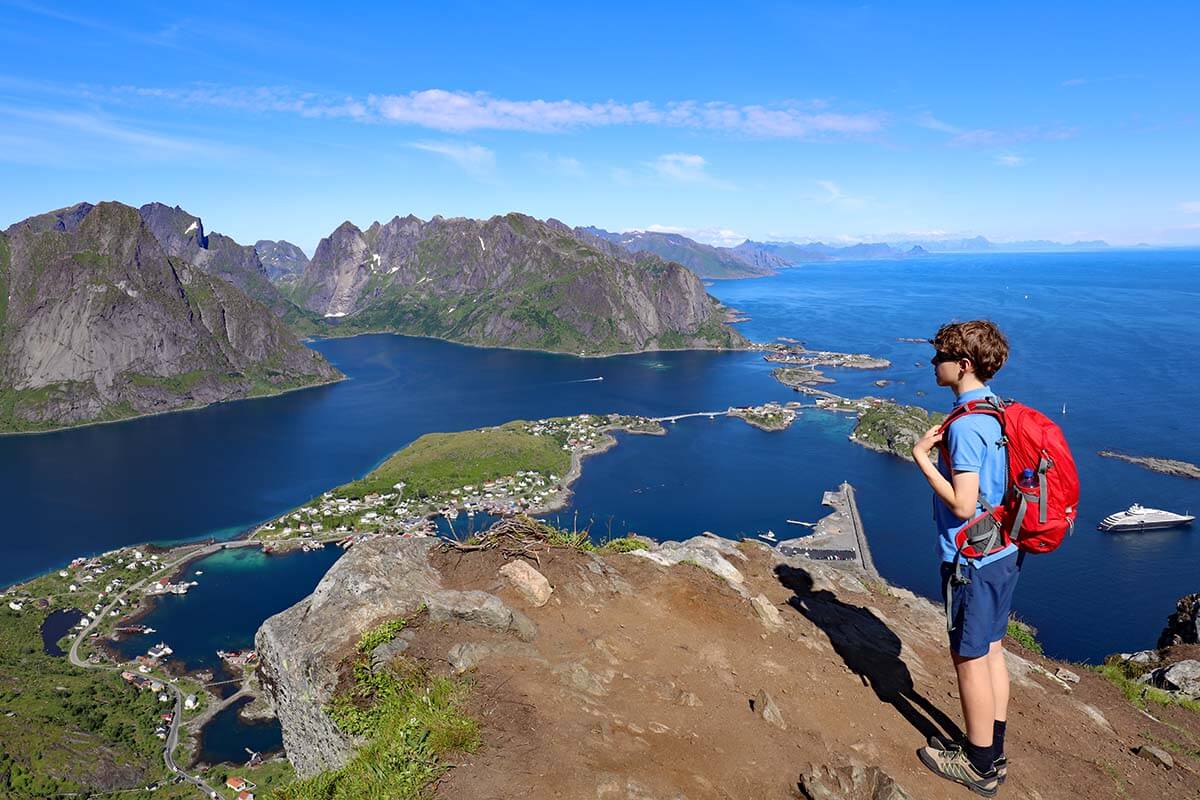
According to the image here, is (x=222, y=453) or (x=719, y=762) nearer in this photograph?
(x=719, y=762)

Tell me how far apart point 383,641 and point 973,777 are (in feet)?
22.2

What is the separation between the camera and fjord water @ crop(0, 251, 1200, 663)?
6825cm

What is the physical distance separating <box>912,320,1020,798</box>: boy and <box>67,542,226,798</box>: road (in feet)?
156

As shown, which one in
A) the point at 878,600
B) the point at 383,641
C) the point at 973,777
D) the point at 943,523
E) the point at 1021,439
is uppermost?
the point at 1021,439

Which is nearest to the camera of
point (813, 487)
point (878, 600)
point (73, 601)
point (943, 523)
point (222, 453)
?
point (943, 523)

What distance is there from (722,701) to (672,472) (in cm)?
9849

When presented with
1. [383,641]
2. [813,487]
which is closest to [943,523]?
[383,641]

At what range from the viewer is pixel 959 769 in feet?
22.5

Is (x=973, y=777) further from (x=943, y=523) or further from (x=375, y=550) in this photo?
(x=375, y=550)

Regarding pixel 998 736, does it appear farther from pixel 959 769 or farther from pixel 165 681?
pixel 165 681

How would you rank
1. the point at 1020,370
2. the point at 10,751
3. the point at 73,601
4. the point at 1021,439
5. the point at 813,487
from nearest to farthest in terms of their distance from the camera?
the point at 1021,439 < the point at 10,751 < the point at 73,601 < the point at 813,487 < the point at 1020,370

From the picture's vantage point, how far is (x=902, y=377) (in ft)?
524

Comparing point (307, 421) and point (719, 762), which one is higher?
point (719, 762)

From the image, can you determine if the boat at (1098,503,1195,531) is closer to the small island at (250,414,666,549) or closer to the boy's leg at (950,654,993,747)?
the small island at (250,414,666,549)
